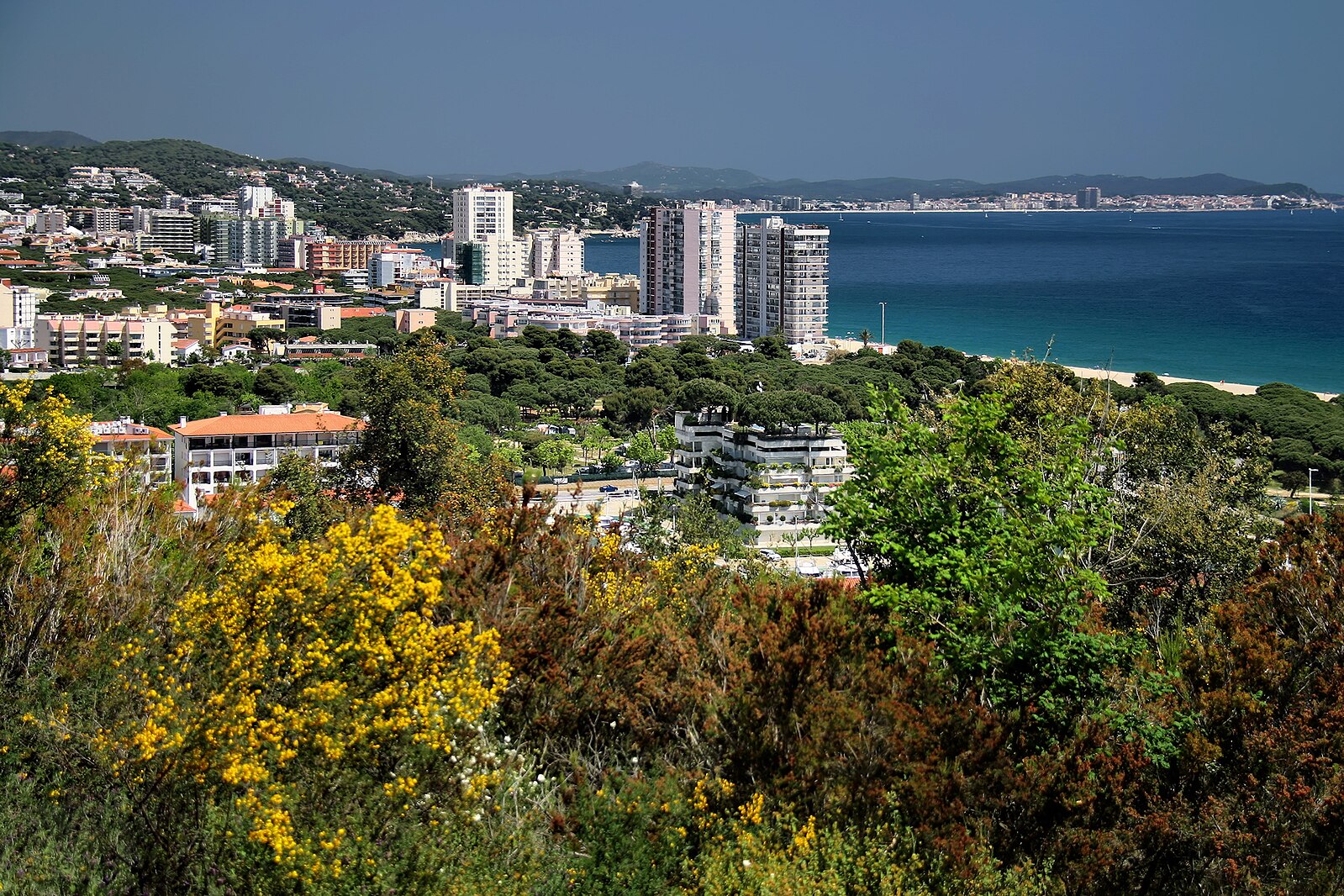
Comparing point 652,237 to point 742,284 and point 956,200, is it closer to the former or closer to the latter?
point 742,284

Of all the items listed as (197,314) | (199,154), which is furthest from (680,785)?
(199,154)

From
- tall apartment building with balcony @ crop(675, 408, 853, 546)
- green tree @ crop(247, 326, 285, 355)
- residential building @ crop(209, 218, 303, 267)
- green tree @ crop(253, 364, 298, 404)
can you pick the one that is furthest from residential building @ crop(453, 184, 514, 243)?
tall apartment building with balcony @ crop(675, 408, 853, 546)

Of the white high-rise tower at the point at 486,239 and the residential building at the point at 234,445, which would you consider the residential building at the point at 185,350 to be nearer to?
the residential building at the point at 234,445

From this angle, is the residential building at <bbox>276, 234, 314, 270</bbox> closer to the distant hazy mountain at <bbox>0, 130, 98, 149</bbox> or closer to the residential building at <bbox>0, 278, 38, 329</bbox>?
the residential building at <bbox>0, 278, 38, 329</bbox>

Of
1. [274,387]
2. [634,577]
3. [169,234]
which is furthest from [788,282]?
[169,234]

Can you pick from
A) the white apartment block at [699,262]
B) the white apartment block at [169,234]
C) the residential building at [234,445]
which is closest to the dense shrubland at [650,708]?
the residential building at [234,445]
